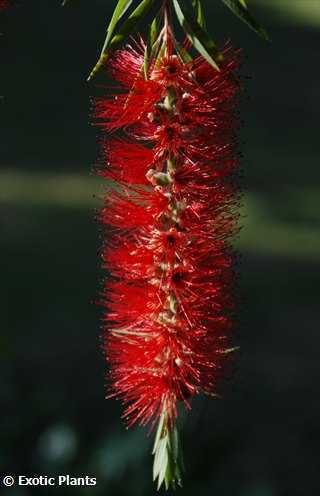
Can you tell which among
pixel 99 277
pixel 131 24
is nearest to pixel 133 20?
pixel 131 24

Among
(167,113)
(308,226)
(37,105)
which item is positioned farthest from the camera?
(37,105)

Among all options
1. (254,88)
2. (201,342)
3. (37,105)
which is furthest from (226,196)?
(254,88)

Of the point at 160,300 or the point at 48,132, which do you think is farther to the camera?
the point at 48,132

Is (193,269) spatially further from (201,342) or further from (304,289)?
(304,289)

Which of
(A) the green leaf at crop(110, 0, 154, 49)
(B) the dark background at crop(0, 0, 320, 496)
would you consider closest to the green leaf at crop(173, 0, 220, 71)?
(A) the green leaf at crop(110, 0, 154, 49)

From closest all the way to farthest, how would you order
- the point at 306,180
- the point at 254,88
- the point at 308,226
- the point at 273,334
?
the point at 273,334 → the point at 308,226 → the point at 306,180 → the point at 254,88

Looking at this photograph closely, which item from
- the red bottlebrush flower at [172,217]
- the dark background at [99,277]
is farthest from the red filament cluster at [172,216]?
the dark background at [99,277]
